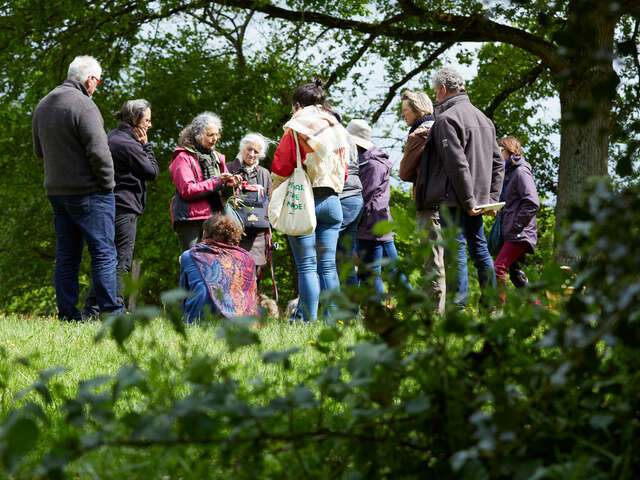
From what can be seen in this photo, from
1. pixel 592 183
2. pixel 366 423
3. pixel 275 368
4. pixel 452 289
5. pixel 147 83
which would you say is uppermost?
pixel 147 83

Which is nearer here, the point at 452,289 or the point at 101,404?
the point at 101,404

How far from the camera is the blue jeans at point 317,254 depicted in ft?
19.6

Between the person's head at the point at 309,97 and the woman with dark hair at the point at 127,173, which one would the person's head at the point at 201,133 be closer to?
the woman with dark hair at the point at 127,173

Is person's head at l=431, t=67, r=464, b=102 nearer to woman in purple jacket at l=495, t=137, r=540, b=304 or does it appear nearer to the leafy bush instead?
woman in purple jacket at l=495, t=137, r=540, b=304

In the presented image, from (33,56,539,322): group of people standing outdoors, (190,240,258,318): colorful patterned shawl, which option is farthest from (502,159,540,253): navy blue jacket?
(190,240,258,318): colorful patterned shawl

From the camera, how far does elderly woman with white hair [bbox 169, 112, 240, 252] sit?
6.97m

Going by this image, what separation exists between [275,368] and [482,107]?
1512 centimetres

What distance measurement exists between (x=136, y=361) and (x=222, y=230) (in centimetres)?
442

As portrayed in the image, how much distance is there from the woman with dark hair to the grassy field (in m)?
0.95

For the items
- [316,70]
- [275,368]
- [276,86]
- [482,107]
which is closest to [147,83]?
[276,86]

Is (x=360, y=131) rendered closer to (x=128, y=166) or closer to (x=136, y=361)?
(x=128, y=166)

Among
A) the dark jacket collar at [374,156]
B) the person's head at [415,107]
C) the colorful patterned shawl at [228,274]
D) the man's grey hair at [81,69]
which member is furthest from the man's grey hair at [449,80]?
the man's grey hair at [81,69]

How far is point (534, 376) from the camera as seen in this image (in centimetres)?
161

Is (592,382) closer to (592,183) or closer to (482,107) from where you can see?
(592,183)
